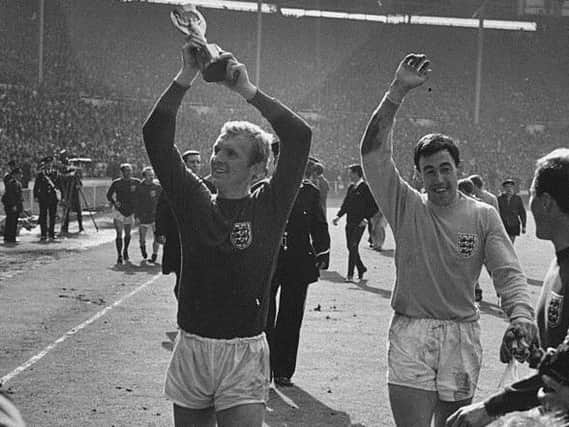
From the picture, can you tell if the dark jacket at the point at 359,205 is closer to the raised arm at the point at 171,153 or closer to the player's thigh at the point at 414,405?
the player's thigh at the point at 414,405

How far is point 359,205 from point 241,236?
14038 millimetres

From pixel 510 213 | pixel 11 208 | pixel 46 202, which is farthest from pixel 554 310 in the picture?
pixel 46 202

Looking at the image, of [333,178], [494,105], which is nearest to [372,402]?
[333,178]

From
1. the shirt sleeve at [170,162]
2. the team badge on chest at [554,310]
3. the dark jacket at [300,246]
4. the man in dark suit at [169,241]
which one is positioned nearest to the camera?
the team badge on chest at [554,310]

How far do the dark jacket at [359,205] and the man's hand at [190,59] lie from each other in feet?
44.9

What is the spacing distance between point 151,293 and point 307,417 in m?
7.41

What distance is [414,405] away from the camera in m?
4.62

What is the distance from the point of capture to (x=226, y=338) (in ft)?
13.5

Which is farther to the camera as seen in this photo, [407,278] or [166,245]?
[166,245]

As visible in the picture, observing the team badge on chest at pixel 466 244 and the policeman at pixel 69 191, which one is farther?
the policeman at pixel 69 191

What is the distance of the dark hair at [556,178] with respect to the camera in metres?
3.40

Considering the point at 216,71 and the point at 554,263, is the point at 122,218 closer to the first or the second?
the point at 216,71

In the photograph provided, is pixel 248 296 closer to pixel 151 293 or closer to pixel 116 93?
pixel 151 293

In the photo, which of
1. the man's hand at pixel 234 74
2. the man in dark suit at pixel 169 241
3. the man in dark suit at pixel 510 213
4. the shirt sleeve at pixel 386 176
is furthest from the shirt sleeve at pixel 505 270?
the man in dark suit at pixel 510 213
